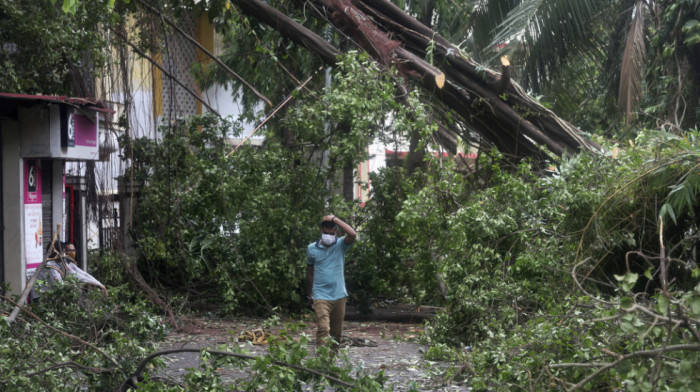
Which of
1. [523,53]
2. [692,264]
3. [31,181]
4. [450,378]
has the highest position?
[523,53]

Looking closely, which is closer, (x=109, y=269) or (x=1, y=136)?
(x=1, y=136)

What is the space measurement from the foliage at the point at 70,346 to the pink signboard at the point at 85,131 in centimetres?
250

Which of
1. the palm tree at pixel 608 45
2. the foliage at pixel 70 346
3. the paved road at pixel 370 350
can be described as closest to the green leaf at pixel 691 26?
the palm tree at pixel 608 45

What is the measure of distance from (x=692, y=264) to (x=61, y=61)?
826cm

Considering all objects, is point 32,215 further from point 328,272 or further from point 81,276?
point 328,272

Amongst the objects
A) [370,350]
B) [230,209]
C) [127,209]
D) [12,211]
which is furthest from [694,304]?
[127,209]

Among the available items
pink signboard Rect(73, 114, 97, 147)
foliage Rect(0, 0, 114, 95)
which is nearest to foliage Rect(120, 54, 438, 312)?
pink signboard Rect(73, 114, 97, 147)

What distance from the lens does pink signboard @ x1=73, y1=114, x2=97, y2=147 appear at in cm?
997

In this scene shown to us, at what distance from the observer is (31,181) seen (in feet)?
32.1

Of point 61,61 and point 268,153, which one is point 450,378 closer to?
point 268,153

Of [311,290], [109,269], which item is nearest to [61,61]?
[109,269]

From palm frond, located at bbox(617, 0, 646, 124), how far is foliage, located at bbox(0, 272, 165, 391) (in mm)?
6687

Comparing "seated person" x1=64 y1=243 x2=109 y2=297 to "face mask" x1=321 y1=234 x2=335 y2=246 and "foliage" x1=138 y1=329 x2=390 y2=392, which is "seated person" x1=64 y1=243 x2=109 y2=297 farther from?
"foliage" x1=138 y1=329 x2=390 y2=392

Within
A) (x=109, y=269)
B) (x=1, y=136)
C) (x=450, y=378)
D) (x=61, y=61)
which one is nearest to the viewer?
(x=450, y=378)
